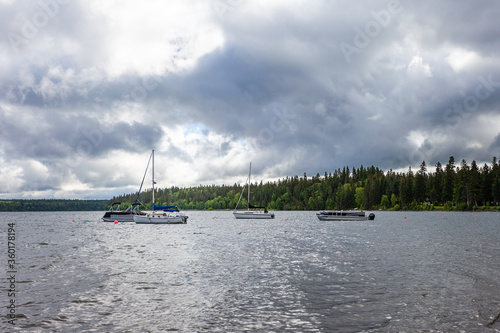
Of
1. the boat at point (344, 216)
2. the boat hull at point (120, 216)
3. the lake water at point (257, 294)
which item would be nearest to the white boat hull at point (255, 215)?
the boat at point (344, 216)

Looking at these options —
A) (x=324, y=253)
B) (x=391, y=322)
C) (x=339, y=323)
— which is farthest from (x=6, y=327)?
(x=324, y=253)

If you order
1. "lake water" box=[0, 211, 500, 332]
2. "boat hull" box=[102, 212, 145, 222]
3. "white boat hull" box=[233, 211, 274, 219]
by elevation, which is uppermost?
"lake water" box=[0, 211, 500, 332]

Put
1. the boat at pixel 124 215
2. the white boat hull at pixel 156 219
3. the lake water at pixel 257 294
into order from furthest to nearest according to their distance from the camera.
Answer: the boat at pixel 124 215
the white boat hull at pixel 156 219
the lake water at pixel 257 294


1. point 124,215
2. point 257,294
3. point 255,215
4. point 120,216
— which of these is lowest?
point 255,215

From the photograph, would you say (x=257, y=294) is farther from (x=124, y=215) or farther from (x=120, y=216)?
(x=120, y=216)

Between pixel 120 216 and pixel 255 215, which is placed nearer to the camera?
pixel 120 216

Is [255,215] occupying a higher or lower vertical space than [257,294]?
lower

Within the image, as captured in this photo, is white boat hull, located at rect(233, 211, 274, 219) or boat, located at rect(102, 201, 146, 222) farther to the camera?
white boat hull, located at rect(233, 211, 274, 219)

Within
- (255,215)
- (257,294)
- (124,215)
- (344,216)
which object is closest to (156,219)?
(124,215)

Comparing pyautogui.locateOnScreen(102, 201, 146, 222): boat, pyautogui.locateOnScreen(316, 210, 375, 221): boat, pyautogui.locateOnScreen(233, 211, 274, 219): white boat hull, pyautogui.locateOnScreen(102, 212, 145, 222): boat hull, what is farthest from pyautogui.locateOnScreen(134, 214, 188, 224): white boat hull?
pyautogui.locateOnScreen(316, 210, 375, 221): boat

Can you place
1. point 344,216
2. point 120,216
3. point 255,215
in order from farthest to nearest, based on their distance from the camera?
1. point 255,215
2. point 344,216
3. point 120,216

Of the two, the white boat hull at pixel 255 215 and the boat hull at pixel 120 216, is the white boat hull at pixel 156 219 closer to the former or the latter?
the boat hull at pixel 120 216

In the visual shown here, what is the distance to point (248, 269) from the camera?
32.4 metres

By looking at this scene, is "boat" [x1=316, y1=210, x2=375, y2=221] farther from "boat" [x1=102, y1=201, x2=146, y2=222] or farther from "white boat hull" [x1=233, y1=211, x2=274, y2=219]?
"boat" [x1=102, y1=201, x2=146, y2=222]
